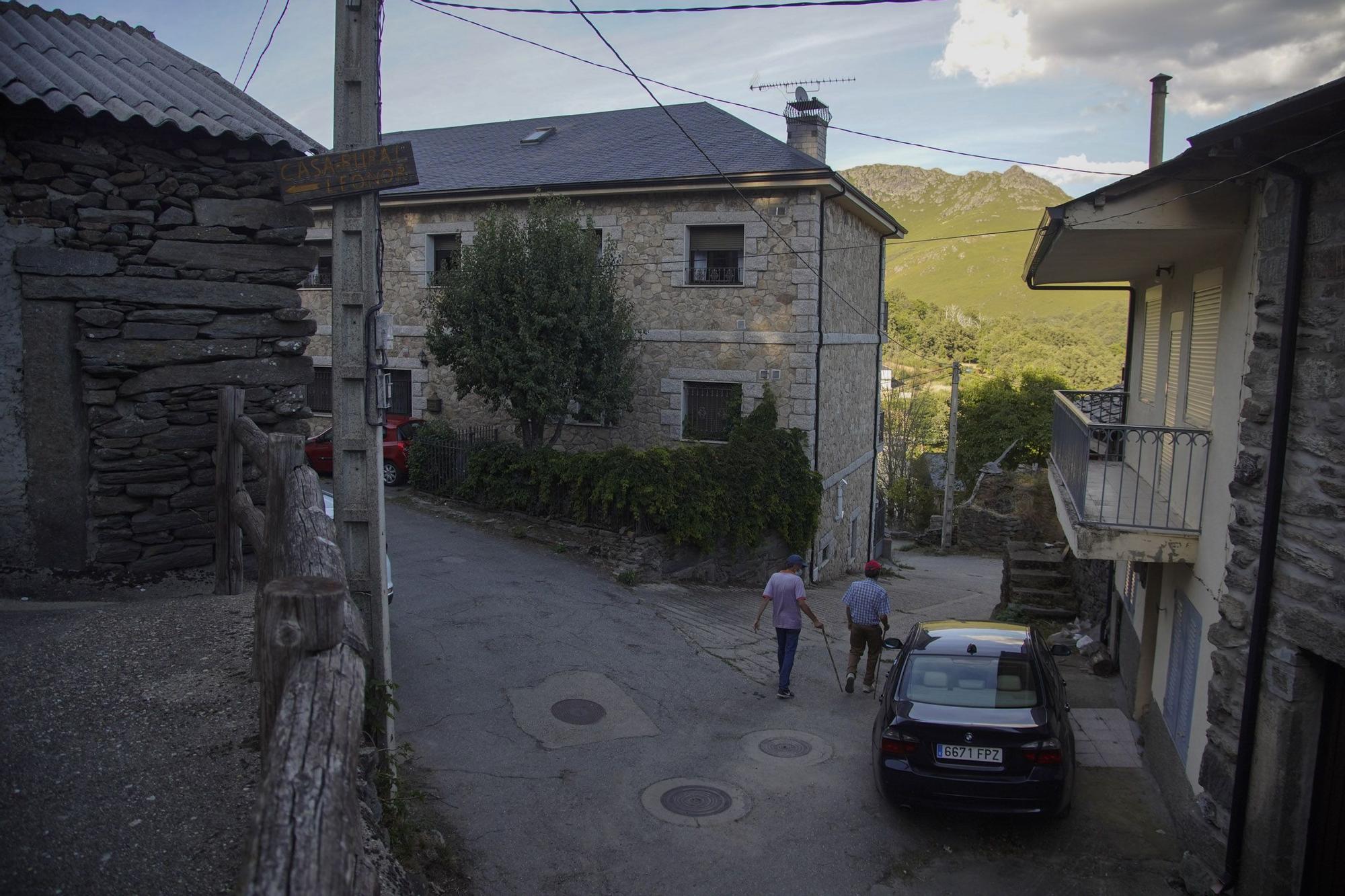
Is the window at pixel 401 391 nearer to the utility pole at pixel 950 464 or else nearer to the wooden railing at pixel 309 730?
the utility pole at pixel 950 464

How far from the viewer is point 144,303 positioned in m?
7.42

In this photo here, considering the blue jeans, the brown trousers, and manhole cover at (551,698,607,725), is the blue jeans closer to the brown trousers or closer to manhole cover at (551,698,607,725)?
the brown trousers

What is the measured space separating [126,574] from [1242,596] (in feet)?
27.2

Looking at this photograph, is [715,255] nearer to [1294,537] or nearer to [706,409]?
[706,409]

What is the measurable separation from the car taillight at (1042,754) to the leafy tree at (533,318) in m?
11.5

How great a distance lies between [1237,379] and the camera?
22.8 feet

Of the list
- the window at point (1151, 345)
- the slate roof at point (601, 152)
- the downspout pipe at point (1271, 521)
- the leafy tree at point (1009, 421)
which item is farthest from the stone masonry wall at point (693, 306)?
the leafy tree at point (1009, 421)

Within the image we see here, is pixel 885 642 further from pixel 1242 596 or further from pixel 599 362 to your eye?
pixel 599 362

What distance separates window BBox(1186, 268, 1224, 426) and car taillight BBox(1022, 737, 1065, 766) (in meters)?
3.15

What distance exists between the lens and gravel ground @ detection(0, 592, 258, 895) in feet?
11.1

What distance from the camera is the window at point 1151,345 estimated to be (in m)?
11.6

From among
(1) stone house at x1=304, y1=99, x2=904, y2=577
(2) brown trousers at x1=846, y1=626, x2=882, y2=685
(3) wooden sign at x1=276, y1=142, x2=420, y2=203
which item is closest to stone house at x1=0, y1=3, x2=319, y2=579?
(3) wooden sign at x1=276, y1=142, x2=420, y2=203

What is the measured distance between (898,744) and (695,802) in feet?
5.55

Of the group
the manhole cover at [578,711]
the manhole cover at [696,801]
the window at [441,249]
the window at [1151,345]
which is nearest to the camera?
the manhole cover at [696,801]
